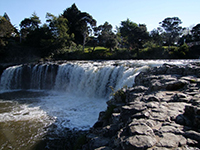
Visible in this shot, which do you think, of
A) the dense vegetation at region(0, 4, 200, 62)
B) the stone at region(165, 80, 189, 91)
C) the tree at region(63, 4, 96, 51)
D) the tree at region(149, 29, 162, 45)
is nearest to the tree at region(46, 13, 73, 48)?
the dense vegetation at region(0, 4, 200, 62)

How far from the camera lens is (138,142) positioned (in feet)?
8.68

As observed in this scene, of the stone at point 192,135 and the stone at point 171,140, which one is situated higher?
the stone at point 192,135

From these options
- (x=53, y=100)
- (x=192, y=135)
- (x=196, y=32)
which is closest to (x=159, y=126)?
(x=192, y=135)

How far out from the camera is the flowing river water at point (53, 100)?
6965 millimetres

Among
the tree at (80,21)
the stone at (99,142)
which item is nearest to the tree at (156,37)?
the tree at (80,21)

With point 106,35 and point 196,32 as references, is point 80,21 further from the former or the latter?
point 196,32

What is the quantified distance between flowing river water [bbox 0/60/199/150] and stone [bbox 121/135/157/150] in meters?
4.20

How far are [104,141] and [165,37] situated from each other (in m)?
42.2

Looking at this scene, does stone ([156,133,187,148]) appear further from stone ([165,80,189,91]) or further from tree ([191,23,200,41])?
tree ([191,23,200,41])

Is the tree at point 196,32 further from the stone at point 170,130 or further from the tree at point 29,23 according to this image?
the stone at point 170,130

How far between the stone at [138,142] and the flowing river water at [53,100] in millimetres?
4201

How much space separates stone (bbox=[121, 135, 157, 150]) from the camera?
8.48 ft

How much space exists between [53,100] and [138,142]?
10463mm

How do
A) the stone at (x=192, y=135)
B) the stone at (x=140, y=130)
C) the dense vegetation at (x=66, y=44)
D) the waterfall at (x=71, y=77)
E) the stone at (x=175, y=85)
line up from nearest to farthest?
1. the stone at (x=192, y=135)
2. the stone at (x=140, y=130)
3. the stone at (x=175, y=85)
4. the waterfall at (x=71, y=77)
5. the dense vegetation at (x=66, y=44)
